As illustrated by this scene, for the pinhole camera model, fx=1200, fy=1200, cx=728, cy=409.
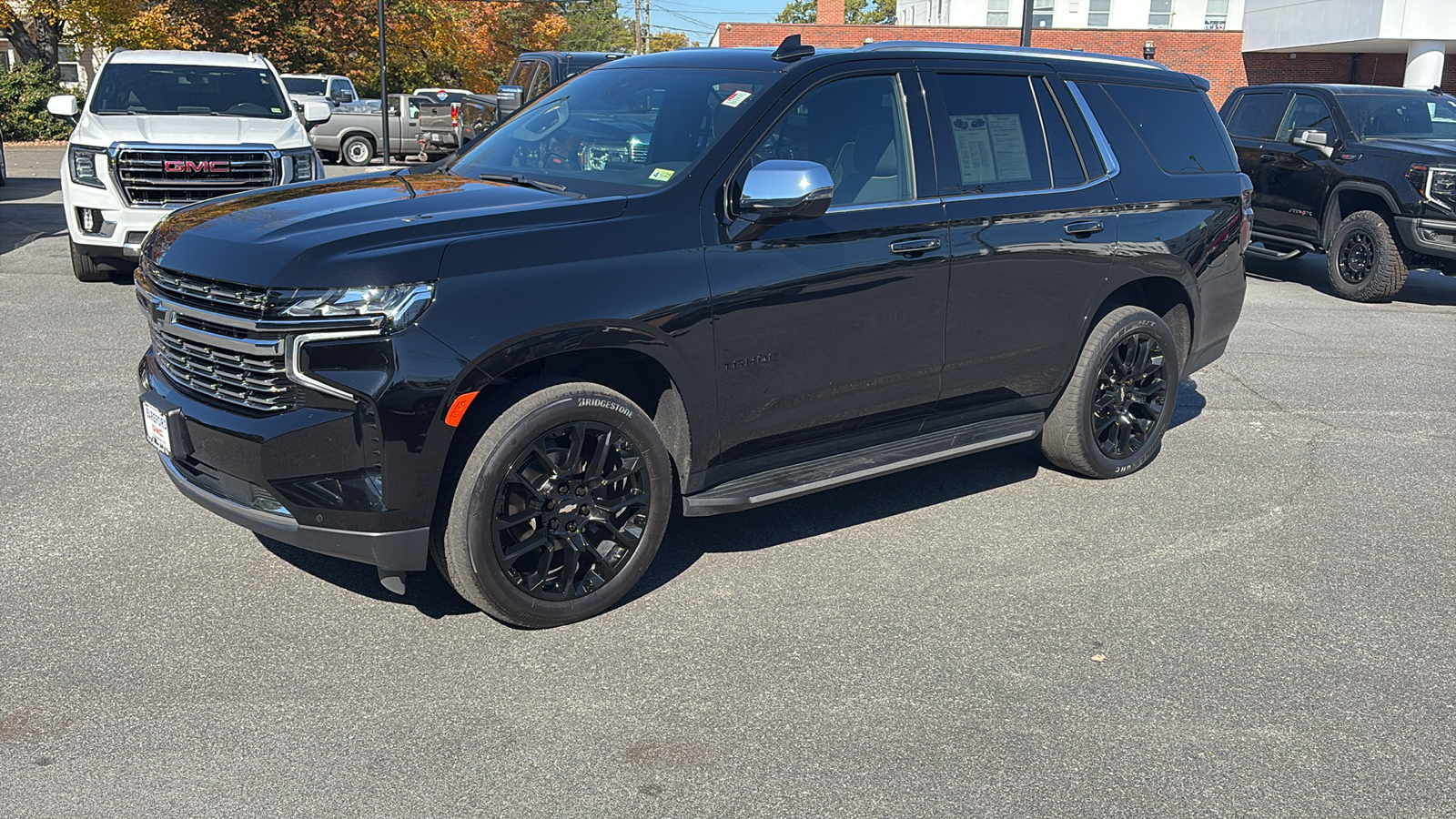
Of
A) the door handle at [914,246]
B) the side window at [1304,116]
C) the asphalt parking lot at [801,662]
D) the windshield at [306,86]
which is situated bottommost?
the asphalt parking lot at [801,662]

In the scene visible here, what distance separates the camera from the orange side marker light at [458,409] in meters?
3.71

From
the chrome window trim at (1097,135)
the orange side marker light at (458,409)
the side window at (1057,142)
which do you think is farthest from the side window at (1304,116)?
the orange side marker light at (458,409)

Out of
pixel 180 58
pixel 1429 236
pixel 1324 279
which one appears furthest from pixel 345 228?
pixel 1324 279

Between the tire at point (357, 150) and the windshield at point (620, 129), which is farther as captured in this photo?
the tire at point (357, 150)

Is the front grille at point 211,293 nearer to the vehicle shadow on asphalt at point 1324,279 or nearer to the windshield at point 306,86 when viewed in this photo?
the vehicle shadow on asphalt at point 1324,279

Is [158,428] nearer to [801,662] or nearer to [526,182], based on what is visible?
[526,182]

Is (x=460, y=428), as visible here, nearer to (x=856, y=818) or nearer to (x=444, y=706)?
(x=444, y=706)

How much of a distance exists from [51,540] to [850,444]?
318 cm

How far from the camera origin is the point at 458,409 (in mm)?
3729

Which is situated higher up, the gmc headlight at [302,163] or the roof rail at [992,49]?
the roof rail at [992,49]

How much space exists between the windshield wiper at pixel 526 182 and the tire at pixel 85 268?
6913 millimetres

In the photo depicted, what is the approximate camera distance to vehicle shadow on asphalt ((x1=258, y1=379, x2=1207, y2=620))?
4449 millimetres

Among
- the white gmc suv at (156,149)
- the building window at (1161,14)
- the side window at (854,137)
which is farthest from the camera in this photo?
the building window at (1161,14)

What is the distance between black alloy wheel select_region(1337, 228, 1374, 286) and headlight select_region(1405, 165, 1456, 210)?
0.69 meters
